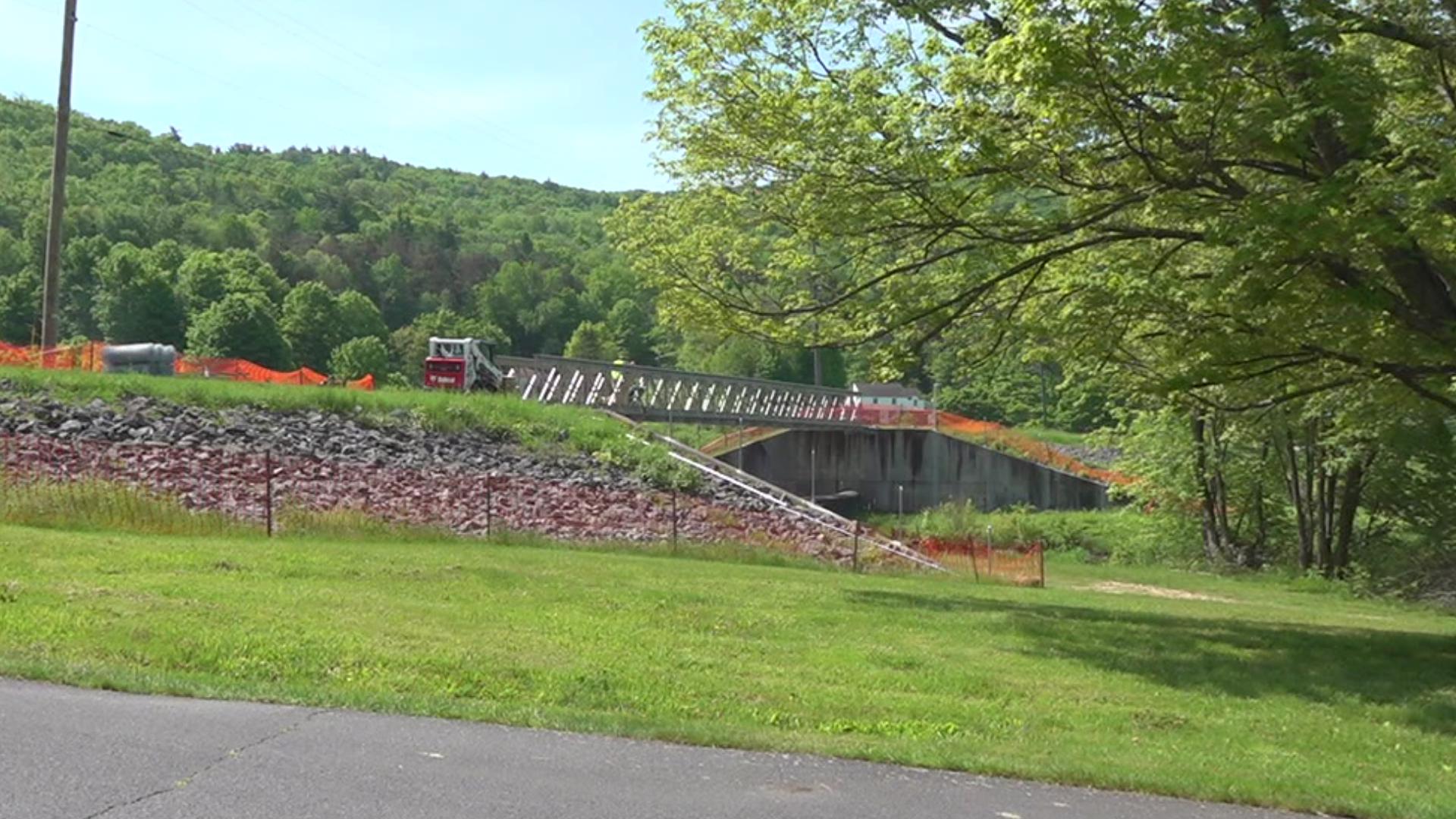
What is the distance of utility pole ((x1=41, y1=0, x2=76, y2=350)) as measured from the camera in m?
34.6

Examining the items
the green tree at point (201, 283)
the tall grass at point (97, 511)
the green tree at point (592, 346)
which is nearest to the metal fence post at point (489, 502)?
the tall grass at point (97, 511)

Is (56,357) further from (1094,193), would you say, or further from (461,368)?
(1094,193)

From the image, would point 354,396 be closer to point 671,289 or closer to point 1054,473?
point 671,289

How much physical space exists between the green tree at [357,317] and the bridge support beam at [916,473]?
62556 millimetres

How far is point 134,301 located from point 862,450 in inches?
2733

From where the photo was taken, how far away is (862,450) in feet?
218

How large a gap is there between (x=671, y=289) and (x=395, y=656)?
8860 mm

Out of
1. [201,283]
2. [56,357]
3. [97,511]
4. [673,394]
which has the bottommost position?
[97,511]

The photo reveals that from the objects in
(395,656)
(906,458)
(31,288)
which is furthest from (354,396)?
(31,288)

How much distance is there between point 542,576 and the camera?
20234 mm

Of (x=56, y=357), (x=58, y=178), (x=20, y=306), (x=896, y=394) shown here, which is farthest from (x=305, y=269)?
(x=58, y=178)

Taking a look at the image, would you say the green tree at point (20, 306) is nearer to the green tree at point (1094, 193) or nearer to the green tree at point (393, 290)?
the green tree at point (393, 290)

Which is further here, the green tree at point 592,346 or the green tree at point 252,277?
the green tree at point 592,346

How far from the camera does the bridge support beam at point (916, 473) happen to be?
6303cm
